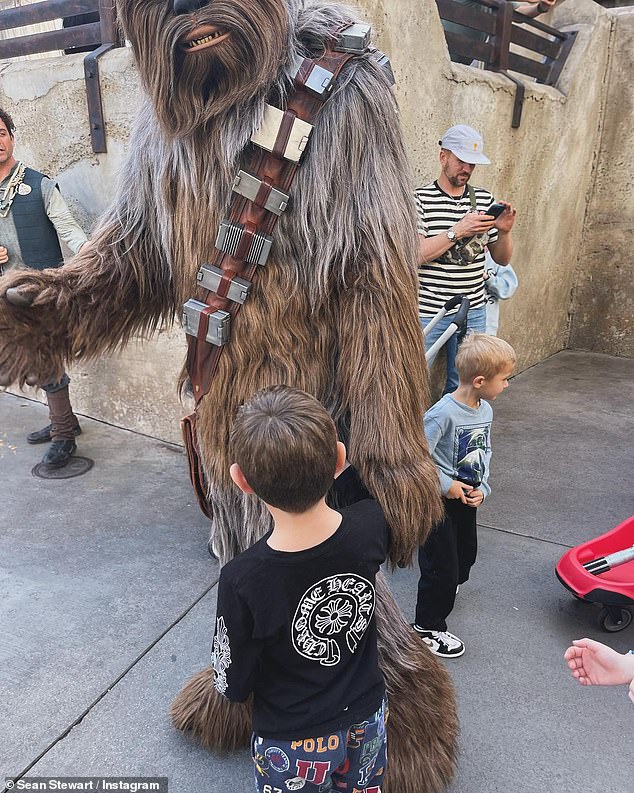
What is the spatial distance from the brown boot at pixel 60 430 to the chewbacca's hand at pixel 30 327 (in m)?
2.09

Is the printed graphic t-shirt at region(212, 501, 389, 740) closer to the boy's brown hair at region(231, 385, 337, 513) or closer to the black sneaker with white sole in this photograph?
the boy's brown hair at region(231, 385, 337, 513)

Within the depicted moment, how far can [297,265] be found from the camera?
1507mm

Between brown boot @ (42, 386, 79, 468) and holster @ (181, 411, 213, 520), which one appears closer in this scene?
holster @ (181, 411, 213, 520)

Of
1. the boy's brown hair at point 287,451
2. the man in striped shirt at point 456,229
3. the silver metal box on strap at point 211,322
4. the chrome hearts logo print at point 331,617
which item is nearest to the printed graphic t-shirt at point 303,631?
the chrome hearts logo print at point 331,617

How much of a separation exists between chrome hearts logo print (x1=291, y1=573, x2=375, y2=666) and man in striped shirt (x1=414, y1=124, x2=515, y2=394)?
1.87 meters

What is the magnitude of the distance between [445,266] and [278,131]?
198cm

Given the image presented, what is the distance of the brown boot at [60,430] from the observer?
143 inches

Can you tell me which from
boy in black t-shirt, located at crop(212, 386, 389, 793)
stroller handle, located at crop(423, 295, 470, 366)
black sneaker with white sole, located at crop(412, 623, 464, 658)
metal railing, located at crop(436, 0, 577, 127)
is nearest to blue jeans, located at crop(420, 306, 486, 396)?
stroller handle, located at crop(423, 295, 470, 366)

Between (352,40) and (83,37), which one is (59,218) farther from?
(352,40)

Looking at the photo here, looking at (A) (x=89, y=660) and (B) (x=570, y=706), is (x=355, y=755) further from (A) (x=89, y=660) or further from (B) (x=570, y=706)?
(A) (x=89, y=660)

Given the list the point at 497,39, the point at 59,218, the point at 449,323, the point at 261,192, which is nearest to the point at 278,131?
the point at 261,192

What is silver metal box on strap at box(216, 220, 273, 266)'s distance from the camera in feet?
4.75

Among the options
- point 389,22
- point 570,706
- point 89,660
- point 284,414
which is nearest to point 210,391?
point 284,414

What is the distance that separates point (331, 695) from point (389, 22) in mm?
3043
